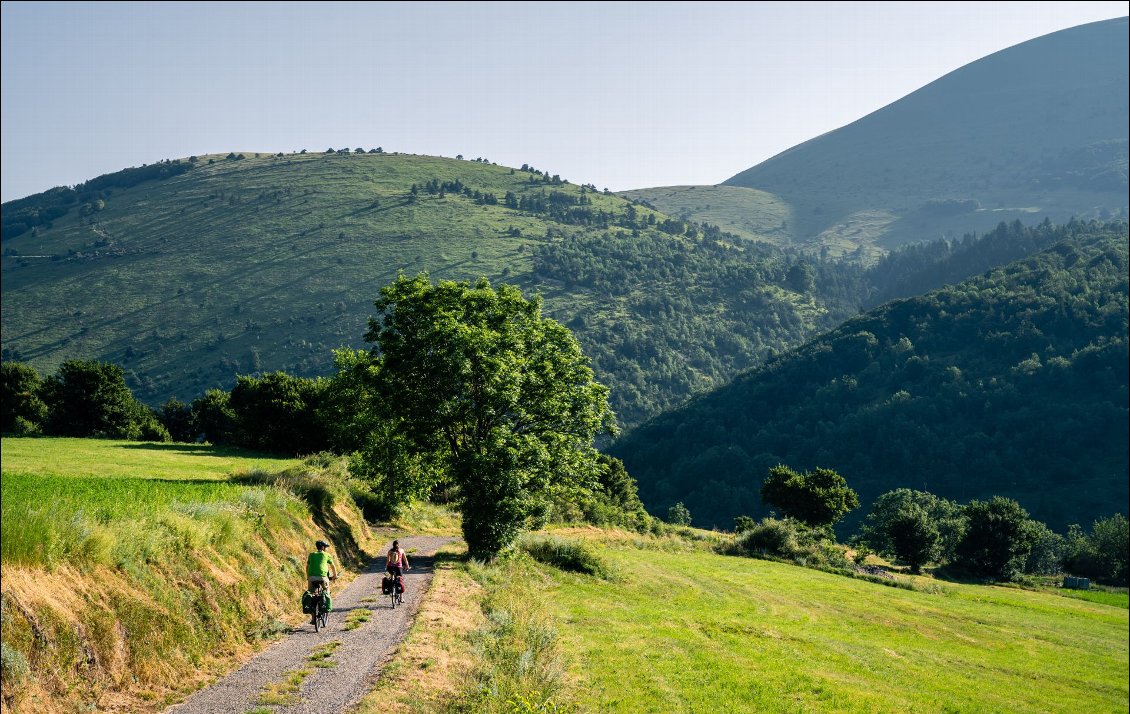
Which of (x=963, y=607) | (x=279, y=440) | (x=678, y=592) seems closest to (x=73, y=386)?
(x=279, y=440)

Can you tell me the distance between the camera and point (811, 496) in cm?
8781

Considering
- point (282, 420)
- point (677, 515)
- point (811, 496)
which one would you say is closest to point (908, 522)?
point (811, 496)

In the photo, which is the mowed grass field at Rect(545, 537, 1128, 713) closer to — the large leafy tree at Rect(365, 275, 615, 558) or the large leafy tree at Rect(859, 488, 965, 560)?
the large leafy tree at Rect(365, 275, 615, 558)

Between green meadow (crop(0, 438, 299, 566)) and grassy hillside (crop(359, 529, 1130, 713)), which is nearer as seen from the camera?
green meadow (crop(0, 438, 299, 566))

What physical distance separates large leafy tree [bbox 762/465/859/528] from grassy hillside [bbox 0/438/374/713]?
71907mm

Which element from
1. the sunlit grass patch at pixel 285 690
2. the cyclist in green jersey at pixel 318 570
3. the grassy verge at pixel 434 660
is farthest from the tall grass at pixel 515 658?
the cyclist in green jersey at pixel 318 570

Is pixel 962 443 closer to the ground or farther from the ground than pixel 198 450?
closer to the ground

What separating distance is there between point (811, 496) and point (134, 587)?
270 feet

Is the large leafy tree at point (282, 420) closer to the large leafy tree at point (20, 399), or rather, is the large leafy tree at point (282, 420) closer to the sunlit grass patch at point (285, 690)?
the large leafy tree at point (20, 399)

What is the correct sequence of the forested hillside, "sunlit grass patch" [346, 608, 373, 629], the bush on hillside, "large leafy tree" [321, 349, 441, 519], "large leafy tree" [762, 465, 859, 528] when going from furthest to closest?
the forested hillside
the bush on hillside
"large leafy tree" [762, 465, 859, 528]
"large leafy tree" [321, 349, 441, 519]
"sunlit grass patch" [346, 608, 373, 629]

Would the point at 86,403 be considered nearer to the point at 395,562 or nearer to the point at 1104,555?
the point at 395,562

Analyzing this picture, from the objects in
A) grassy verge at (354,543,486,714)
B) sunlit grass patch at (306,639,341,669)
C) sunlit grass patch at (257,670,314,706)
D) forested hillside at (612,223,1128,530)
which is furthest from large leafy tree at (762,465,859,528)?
sunlit grass patch at (257,670,314,706)

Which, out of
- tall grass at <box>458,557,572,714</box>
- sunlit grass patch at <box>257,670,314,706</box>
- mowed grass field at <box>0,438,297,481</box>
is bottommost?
tall grass at <box>458,557,572,714</box>

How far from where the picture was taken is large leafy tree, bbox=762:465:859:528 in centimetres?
8775
